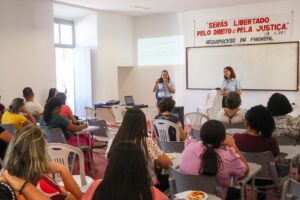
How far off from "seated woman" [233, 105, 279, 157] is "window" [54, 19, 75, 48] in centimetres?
645

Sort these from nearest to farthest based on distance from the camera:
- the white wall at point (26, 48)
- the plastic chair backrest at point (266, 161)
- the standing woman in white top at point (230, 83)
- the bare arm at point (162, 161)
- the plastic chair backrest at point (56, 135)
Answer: the bare arm at point (162, 161) < the plastic chair backrest at point (266, 161) < the plastic chair backrest at point (56, 135) < the white wall at point (26, 48) < the standing woman in white top at point (230, 83)

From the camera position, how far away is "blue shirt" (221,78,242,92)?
7.29 m

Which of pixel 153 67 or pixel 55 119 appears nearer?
pixel 55 119

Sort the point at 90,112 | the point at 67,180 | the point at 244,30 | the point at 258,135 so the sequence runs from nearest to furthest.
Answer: the point at 67,180 < the point at 258,135 < the point at 90,112 < the point at 244,30

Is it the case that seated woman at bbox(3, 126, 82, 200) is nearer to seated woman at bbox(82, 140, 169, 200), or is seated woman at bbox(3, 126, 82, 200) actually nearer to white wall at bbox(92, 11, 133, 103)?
seated woman at bbox(82, 140, 169, 200)

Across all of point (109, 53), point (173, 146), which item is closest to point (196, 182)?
point (173, 146)

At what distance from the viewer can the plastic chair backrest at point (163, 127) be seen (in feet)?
13.8

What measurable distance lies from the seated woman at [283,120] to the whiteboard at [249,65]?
13.4ft

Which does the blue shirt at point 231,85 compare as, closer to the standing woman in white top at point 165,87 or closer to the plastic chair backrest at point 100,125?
the standing woman in white top at point 165,87

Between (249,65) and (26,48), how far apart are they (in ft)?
15.7

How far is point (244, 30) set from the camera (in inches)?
322

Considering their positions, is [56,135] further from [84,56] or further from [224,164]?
[84,56]

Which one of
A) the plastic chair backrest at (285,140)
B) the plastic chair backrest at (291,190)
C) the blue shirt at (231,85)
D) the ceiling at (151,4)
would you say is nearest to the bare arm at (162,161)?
the plastic chair backrest at (291,190)

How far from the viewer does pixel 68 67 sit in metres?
9.26
